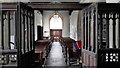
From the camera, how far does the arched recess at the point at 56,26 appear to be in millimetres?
23516

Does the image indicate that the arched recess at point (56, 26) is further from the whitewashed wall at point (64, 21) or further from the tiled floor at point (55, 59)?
the tiled floor at point (55, 59)

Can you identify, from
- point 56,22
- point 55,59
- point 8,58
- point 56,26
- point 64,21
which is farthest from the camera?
point 56,26

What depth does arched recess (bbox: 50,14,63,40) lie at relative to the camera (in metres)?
23.5

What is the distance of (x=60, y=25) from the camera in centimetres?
2369

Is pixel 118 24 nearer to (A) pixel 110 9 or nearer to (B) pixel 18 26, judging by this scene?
(A) pixel 110 9

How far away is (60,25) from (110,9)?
19.2 meters

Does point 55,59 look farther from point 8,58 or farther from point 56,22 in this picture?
point 56,22

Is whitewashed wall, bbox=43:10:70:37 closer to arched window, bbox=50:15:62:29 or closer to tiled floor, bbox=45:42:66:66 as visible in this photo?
arched window, bbox=50:15:62:29

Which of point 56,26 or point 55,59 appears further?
point 56,26

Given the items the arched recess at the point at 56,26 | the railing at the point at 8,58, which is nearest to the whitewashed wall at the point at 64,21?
the arched recess at the point at 56,26

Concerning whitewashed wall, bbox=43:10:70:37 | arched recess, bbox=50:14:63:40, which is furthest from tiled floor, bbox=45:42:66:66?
arched recess, bbox=50:14:63:40

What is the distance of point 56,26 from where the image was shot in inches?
934

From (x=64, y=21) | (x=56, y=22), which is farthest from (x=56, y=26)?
(x=64, y=21)

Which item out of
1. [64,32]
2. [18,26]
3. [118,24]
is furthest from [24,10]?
[64,32]
